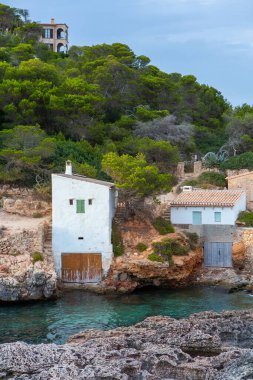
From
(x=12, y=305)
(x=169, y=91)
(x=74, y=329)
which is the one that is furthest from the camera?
(x=169, y=91)

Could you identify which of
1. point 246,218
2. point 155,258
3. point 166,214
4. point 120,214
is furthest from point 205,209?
point 155,258

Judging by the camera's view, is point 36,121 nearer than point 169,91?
Yes

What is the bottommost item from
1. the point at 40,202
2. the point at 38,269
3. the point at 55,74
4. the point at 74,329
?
the point at 74,329

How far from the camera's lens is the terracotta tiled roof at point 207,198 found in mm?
35250

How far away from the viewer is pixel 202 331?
21.3 m

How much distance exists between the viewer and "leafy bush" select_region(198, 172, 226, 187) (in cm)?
4497

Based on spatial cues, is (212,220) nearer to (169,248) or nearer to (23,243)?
(169,248)

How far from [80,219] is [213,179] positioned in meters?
15.5

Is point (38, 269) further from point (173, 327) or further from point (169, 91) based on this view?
point (169, 91)

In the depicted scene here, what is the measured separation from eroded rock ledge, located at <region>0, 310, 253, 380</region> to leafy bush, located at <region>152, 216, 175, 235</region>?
1154cm

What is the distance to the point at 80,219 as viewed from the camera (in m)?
32.7

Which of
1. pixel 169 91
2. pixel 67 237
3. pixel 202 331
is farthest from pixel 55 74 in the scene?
pixel 202 331

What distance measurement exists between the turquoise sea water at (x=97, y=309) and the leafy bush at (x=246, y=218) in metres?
6.39

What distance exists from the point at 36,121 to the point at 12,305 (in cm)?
1930
